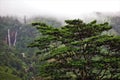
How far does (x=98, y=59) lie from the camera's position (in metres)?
32.6

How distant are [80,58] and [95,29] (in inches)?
130

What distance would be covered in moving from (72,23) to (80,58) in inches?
147

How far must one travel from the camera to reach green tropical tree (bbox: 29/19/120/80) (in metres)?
31.6

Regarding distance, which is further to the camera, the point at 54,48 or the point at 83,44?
the point at 54,48

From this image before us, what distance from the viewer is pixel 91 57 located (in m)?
32.9

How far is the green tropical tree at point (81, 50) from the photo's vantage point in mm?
31594

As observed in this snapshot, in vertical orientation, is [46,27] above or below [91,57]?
above

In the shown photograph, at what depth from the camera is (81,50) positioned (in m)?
32.9

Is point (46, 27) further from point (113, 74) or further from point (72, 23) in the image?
point (113, 74)

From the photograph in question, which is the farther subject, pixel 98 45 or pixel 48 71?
pixel 48 71

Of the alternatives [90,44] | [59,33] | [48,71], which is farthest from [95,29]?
[48,71]

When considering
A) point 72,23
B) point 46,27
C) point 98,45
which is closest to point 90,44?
point 98,45

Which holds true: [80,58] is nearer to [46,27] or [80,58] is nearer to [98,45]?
[98,45]

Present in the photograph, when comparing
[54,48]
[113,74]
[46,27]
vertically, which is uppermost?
[46,27]
